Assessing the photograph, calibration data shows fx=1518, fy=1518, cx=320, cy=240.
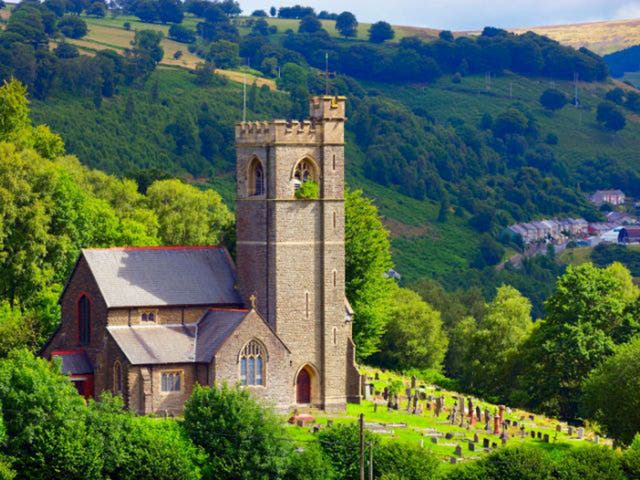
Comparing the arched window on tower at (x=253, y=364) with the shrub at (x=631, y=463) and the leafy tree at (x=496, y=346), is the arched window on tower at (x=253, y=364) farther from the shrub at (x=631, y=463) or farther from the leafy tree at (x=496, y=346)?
the leafy tree at (x=496, y=346)

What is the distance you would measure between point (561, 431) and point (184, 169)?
9293cm

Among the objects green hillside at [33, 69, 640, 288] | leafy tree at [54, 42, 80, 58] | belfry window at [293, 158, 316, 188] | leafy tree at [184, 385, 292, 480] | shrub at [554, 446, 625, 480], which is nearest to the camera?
leafy tree at [184, 385, 292, 480]

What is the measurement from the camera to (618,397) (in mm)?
77062

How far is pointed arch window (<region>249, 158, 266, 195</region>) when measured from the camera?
76375mm

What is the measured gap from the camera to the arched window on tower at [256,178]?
76.4m

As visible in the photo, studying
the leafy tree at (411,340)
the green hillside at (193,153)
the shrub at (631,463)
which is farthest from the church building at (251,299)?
the green hillside at (193,153)

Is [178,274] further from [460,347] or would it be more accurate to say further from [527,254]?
[527,254]

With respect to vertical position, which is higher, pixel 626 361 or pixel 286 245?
pixel 286 245

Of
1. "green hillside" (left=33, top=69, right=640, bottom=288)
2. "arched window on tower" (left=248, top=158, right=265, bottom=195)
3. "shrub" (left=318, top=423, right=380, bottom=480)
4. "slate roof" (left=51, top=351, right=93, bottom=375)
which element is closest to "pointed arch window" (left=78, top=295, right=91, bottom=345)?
"slate roof" (left=51, top=351, right=93, bottom=375)

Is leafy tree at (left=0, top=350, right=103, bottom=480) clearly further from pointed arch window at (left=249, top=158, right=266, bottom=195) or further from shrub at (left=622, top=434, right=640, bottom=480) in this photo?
shrub at (left=622, top=434, right=640, bottom=480)

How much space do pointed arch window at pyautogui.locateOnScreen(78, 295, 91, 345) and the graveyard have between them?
11107 millimetres

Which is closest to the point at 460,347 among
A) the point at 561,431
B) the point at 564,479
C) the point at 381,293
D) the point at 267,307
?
the point at 381,293

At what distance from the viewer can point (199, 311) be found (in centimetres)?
7506

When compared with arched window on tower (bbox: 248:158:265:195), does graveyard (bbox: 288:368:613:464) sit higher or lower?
lower
